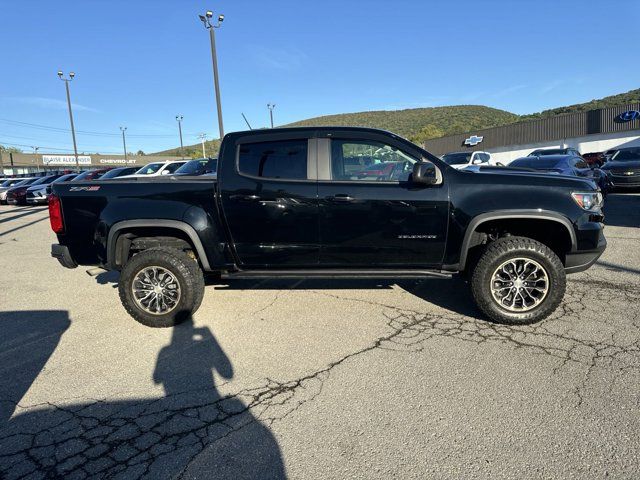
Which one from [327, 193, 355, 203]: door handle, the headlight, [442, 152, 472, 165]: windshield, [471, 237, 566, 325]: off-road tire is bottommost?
[471, 237, 566, 325]: off-road tire

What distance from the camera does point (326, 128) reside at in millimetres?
4387

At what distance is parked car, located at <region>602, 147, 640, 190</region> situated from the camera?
14.0m

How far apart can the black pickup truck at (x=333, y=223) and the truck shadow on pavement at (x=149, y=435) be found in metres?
1.27

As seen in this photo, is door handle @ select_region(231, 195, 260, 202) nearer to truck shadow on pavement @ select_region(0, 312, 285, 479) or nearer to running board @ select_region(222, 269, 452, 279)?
running board @ select_region(222, 269, 452, 279)

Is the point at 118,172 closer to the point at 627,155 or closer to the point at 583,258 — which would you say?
the point at 583,258

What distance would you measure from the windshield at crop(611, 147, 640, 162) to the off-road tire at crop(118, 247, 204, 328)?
16.3 m

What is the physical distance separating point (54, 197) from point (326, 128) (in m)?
2.96

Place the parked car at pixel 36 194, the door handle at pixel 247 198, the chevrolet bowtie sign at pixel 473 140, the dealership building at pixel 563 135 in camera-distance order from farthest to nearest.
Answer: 1. the chevrolet bowtie sign at pixel 473 140
2. the dealership building at pixel 563 135
3. the parked car at pixel 36 194
4. the door handle at pixel 247 198

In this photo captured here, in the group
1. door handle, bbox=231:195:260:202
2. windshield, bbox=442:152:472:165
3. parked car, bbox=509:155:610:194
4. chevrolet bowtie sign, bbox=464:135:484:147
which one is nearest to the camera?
door handle, bbox=231:195:260:202

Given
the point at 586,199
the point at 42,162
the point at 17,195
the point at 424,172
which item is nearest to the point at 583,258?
the point at 586,199

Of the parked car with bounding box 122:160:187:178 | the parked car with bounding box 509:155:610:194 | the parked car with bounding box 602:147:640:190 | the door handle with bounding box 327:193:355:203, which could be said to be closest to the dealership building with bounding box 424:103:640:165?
the parked car with bounding box 602:147:640:190

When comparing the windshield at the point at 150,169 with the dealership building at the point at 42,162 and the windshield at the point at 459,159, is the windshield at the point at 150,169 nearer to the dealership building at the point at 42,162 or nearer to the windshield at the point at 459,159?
the windshield at the point at 459,159

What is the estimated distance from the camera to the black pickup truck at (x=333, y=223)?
13.3ft

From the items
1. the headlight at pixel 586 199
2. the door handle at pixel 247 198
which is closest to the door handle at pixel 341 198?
the door handle at pixel 247 198
